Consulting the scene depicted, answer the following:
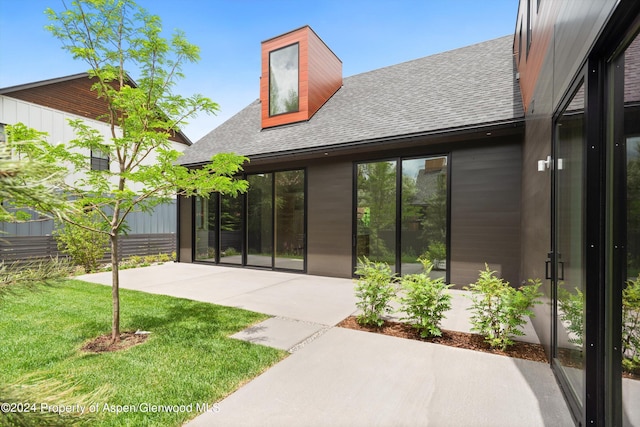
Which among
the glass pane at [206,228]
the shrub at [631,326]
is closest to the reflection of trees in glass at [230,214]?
the glass pane at [206,228]

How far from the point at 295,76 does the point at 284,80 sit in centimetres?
44

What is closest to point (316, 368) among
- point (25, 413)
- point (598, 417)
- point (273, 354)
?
point (273, 354)

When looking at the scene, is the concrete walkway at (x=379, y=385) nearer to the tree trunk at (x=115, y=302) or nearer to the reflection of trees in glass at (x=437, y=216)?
the tree trunk at (x=115, y=302)

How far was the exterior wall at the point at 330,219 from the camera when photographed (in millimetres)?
7586

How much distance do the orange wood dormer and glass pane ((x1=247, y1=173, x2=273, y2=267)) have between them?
2380mm

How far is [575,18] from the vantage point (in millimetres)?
2348

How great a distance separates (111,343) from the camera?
11.6 ft

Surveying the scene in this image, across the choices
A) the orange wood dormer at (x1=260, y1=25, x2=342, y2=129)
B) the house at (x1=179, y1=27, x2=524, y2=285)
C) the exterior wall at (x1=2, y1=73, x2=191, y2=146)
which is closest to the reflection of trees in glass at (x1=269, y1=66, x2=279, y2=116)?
the orange wood dormer at (x1=260, y1=25, x2=342, y2=129)

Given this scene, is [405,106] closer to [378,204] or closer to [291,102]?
[378,204]

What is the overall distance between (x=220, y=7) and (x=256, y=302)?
7268 millimetres

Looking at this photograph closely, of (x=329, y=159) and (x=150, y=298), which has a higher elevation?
(x=329, y=159)

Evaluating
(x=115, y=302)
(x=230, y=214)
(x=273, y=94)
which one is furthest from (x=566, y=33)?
(x=273, y=94)

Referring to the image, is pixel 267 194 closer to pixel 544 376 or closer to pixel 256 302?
pixel 256 302

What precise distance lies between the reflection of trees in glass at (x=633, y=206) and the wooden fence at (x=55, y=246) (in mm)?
8093
